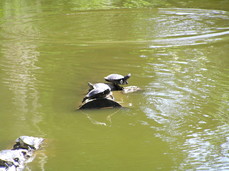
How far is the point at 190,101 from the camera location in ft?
17.0

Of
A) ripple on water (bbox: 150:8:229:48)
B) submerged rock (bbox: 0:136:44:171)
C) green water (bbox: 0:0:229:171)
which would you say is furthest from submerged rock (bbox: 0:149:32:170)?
ripple on water (bbox: 150:8:229:48)

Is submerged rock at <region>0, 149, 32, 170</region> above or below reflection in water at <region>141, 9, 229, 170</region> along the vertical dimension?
above

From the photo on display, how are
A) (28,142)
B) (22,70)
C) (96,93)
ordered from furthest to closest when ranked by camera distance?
(22,70), (96,93), (28,142)

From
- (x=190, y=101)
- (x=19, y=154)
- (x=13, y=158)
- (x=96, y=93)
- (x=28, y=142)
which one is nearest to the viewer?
(x=13, y=158)

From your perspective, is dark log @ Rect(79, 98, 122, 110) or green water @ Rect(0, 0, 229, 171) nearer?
green water @ Rect(0, 0, 229, 171)

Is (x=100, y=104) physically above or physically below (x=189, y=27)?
above

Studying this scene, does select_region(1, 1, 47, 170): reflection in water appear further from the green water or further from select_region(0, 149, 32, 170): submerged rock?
select_region(0, 149, 32, 170): submerged rock

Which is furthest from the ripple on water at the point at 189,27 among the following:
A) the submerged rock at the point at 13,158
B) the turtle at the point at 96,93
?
the submerged rock at the point at 13,158

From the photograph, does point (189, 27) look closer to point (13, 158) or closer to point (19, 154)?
point (19, 154)

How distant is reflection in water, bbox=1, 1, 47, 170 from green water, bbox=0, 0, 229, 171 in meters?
0.01

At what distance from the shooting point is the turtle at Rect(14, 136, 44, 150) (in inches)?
149

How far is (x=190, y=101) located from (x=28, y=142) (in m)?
2.05

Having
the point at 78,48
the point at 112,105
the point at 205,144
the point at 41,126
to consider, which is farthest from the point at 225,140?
the point at 78,48

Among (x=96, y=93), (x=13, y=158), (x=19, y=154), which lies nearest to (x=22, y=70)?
(x=96, y=93)
